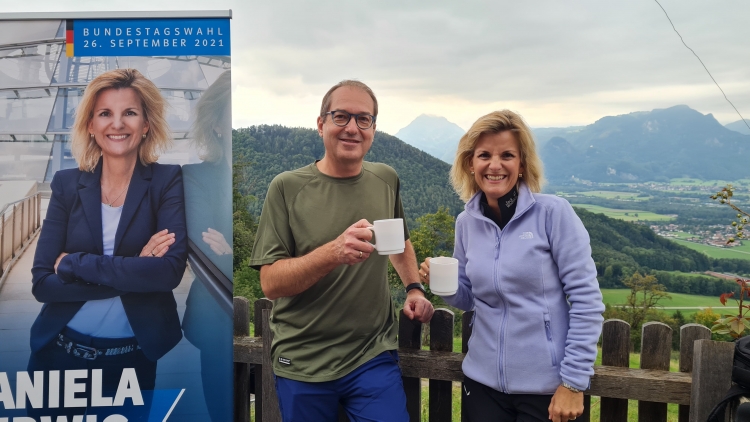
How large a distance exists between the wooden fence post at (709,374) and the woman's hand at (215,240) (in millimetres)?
2214

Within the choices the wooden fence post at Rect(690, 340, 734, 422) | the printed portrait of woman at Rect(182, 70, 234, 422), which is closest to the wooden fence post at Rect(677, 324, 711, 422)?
the wooden fence post at Rect(690, 340, 734, 422)

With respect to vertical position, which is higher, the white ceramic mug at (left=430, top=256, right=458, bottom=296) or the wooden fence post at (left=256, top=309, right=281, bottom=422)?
the white ceramic mug at (left=430, top=256, right=458, bottom=296)

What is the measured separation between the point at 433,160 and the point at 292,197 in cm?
794

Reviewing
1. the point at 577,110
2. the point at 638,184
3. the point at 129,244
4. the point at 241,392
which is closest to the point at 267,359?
the point at 241,392

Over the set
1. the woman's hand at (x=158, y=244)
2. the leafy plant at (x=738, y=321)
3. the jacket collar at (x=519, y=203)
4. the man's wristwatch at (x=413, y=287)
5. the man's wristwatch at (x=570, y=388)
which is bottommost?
the man's wristwatch at (x=570, y=388)

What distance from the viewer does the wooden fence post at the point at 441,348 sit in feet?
7.92

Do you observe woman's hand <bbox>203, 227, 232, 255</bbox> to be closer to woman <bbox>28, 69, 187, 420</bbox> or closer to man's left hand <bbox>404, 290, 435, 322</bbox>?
woman <bbox>28, 69, 187, 420</bbox>

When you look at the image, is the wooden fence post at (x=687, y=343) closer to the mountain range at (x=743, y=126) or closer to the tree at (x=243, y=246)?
the mountain range at (x=743, y=126)

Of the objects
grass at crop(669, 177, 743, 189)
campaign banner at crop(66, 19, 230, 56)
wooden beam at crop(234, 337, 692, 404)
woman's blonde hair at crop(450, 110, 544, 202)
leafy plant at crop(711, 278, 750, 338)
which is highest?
campaign banner at crop(66, 19, 230, 56)

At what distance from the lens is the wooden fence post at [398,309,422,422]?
244 cm

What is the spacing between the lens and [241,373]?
2.72 meters

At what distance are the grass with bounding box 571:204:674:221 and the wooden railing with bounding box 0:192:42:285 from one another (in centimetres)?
1153

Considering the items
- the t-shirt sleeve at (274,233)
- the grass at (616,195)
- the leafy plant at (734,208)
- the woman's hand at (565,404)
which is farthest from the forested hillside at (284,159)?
the grass at (616,195)

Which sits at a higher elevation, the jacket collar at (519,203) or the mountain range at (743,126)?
the mountain range at (743,126)
